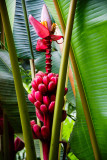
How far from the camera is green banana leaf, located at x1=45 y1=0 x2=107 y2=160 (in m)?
0.60

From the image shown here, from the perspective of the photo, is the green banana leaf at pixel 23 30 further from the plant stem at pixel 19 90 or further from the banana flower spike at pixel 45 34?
the plant stem at pixel 19 90

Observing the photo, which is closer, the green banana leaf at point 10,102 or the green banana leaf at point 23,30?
the green banana leaf at point 10,102

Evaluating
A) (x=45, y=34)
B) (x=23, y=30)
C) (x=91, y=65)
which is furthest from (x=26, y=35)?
(x=91, y=65)

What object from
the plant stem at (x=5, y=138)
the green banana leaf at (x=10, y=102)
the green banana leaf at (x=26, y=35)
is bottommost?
the plant stem at (x=5, y=138)

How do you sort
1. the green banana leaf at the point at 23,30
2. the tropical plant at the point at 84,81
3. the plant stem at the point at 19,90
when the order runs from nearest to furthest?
the plant stem at the point at 19,90 < the tropical plant at the point at 84,81 < the green banana leaf at the point at 23,30

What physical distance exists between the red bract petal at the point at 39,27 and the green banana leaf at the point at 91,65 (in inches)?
4.3

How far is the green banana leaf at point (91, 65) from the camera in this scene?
60cm

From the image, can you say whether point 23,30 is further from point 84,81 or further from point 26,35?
point 84,81

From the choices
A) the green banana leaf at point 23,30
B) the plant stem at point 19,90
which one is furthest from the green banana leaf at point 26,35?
the plant stem at point 19,90

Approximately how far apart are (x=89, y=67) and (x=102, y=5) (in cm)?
21

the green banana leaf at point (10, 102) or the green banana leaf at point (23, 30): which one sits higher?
the green banana leaf at point (23, 30)

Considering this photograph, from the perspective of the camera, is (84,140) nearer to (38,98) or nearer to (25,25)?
(38,98)

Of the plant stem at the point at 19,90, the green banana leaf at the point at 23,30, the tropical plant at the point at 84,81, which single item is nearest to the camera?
the plant stem at the point at 19,90

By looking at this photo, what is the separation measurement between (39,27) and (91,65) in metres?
0.23
